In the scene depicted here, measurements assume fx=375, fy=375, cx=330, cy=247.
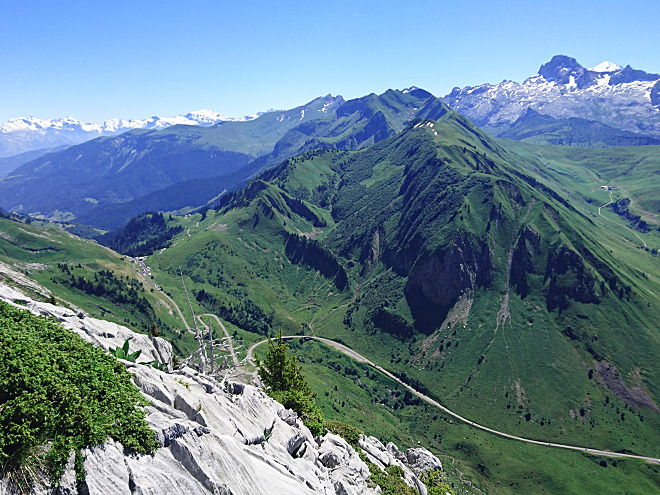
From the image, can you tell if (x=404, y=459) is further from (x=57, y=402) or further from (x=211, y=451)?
(x=57, y=402)

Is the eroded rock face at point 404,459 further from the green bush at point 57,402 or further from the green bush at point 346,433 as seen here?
the green bush at point 57,402

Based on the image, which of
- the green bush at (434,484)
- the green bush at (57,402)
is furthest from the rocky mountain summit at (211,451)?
the green bush at (434,484)

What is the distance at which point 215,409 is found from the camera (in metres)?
46.4

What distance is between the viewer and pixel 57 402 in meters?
27.4

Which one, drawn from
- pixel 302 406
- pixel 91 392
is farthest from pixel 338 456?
pixel 91 392

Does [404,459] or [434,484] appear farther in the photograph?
[404,459]

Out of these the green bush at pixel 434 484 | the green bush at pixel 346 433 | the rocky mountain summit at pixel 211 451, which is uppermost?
the rocky mountain summit at pixel 211 451

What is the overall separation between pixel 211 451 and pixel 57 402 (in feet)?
47.3

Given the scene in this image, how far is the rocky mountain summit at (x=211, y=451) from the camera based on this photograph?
2903cm

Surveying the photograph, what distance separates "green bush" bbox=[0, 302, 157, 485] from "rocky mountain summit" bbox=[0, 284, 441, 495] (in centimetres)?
118

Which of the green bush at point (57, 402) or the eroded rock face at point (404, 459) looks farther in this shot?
the eroded rock face at point (404, 459)

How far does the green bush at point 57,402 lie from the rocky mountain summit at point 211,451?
1178 millimetres

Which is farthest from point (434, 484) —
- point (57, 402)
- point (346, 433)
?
point (57, 402)

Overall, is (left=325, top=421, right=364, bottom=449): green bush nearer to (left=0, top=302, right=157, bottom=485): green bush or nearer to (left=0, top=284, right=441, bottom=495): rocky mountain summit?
(left=0, top=284, right=441, bottom=495): rocky mountain summit
